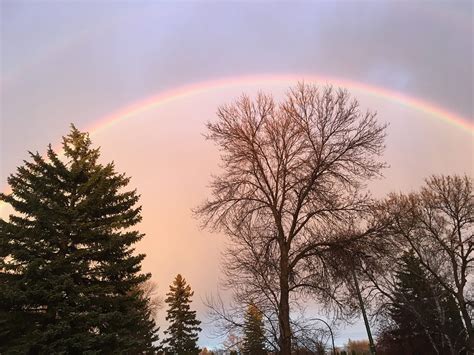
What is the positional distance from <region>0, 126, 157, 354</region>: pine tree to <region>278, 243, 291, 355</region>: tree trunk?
18.7 feet

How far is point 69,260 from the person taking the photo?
15852 millimetres

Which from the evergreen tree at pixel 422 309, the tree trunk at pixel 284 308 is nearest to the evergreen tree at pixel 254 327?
the tree trunk at pixel 284 308

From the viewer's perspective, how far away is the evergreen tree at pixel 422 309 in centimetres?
2744

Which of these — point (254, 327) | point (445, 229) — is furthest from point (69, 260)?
point (445, 229)

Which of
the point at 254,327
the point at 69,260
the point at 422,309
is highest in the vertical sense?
the point at 422,309

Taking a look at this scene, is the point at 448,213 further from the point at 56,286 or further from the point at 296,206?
the point at 56,286

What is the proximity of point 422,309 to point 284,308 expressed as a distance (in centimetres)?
2172

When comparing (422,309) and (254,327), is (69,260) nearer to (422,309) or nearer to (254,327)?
(254,327)

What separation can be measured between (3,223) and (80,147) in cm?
465

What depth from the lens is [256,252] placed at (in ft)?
53.7

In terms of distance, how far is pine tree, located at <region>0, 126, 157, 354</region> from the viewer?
578 inches

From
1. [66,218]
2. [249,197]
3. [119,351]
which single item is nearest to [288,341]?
[249,197]

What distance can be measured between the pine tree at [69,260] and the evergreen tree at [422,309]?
15.8 m

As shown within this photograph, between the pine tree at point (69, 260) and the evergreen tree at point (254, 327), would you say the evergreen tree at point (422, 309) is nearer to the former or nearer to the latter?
the evergreen tree at point (254, 327)
